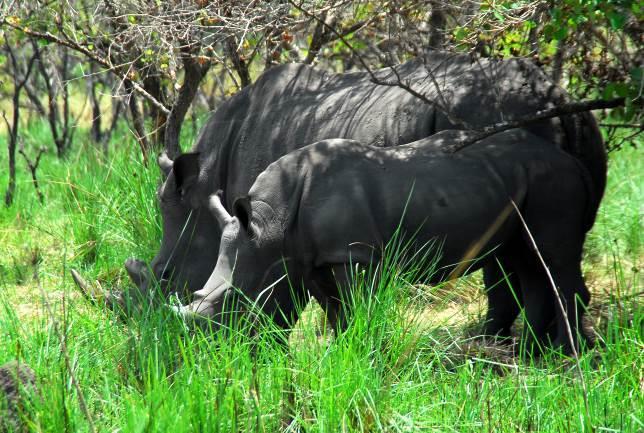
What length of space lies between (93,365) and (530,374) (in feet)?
5.01

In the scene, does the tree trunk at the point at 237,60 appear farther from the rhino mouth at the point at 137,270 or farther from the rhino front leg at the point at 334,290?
the rhino front leg at the point at 334,290

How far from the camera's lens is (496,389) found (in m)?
3.30

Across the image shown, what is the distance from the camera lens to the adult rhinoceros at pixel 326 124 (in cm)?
429

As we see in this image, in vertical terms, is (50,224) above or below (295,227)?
below

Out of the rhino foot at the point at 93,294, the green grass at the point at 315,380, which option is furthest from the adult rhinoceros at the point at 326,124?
the green grass at the point at 315,380

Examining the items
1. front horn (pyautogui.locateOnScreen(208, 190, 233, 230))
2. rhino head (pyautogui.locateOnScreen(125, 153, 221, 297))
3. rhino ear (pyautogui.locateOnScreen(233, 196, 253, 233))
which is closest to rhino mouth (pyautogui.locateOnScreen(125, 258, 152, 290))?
rhino head (pyautogui.locateOnScreen(125, 153, 221, 297))

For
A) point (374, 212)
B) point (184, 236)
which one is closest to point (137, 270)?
point (184, 236)

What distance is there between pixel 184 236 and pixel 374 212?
1119 millimetres

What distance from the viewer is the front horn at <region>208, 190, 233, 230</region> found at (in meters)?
4.05

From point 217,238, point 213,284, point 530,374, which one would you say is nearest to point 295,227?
point 213,284

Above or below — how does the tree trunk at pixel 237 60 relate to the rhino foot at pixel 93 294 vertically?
above

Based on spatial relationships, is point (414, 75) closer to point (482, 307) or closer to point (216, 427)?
point (482, 307)

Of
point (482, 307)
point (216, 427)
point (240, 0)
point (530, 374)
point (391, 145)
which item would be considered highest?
point (240, 0)

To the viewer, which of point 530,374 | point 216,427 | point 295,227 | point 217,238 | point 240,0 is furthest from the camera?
point 240,0
